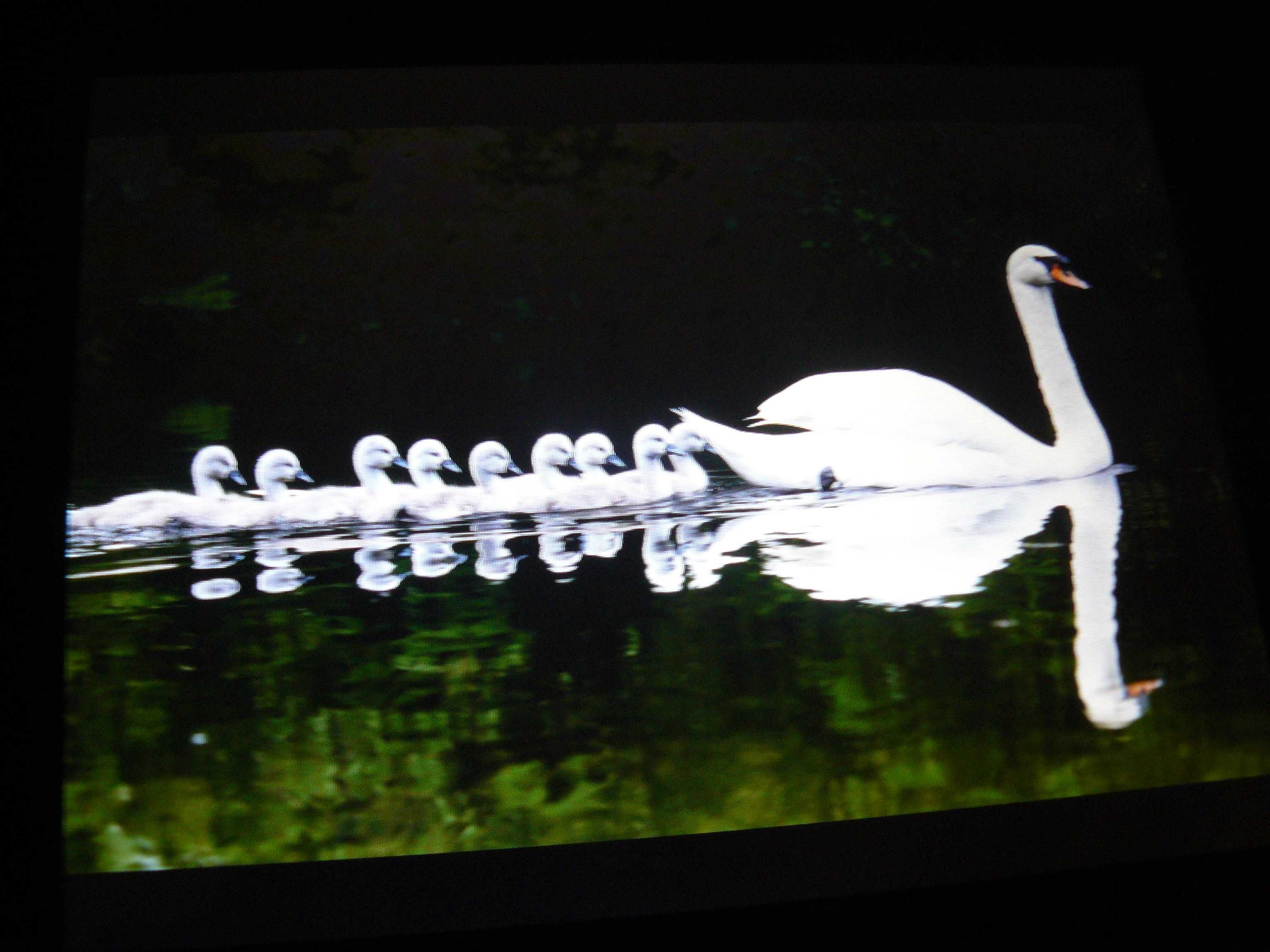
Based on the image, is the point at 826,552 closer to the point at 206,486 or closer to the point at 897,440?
the point at 897,440

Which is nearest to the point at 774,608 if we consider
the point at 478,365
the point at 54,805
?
the point at 478,365

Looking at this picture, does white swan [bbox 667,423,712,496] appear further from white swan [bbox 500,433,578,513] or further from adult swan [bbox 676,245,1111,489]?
white swan [bbox 500,433,578,513]

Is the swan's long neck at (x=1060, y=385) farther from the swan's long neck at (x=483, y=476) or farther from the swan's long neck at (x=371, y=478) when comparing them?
the swan's long neck at (x=371, y=478)

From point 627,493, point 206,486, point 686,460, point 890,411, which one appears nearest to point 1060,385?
point 890,411

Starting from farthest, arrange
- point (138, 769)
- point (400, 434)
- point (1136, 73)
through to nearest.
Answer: point (1136, 73) < point (400, 434) < point (138, 769)

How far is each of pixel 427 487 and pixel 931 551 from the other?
3.22 ft

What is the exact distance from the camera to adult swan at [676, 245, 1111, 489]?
4.83 ft

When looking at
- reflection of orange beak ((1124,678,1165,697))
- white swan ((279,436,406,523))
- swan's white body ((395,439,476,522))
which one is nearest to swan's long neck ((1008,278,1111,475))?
reflection of orange beak ((1124,678,1165,697))

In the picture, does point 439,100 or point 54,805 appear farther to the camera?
point 439,100

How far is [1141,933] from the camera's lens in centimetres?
142

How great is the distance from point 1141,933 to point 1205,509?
83cm

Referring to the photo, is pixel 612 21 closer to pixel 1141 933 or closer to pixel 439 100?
pixel 439 100

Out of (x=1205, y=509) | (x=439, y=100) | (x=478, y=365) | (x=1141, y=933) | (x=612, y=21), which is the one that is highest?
(x=612, y=21)

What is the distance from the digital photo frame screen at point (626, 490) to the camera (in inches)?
52.7
